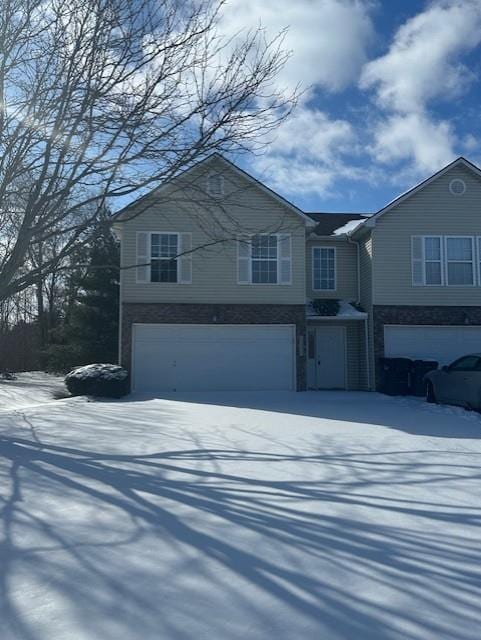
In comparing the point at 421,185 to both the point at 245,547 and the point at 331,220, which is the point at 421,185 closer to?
the point at 331,220

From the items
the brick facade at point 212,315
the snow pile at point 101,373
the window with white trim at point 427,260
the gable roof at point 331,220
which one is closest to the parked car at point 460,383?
the brick facade at point 212,315

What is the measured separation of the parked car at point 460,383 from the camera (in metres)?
13.7

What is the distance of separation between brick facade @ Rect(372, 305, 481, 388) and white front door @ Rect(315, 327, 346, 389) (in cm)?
187

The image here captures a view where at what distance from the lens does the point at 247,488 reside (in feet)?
22.4

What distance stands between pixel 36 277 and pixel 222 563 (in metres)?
9.12

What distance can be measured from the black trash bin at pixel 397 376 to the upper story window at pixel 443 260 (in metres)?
2.80

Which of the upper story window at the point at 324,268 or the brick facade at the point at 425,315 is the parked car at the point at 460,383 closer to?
the brick facade at the point at 425,315

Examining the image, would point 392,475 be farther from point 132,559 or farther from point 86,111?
point 86,111

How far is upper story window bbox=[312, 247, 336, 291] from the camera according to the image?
21.0m

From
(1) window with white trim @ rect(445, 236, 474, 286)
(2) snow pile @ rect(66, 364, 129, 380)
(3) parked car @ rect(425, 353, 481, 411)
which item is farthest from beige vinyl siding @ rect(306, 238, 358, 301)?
(2) snow pile @ rect(66, 364, 129, 380)

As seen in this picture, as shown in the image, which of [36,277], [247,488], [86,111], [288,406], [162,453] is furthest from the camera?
[288,406]

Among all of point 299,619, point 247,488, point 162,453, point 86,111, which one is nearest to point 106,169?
point 86,111

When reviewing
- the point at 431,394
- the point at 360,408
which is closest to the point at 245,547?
the point at 360,408

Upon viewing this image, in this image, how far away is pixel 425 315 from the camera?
19.4 meters
